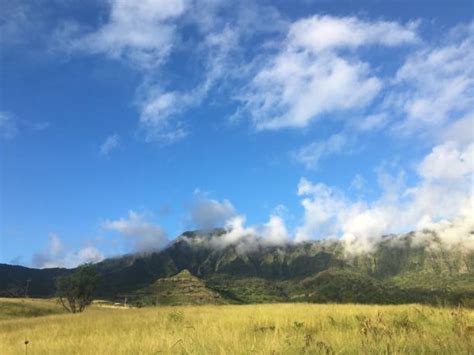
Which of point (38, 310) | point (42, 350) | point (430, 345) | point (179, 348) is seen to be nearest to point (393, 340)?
point (430, 345)

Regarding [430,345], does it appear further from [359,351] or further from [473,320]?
[473,320]

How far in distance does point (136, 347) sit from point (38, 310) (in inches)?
2632

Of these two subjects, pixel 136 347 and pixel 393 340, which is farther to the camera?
pixel 136 347

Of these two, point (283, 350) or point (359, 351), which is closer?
point (359, 351)

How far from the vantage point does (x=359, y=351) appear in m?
5.91

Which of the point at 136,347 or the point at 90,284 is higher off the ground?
the point at 90,284

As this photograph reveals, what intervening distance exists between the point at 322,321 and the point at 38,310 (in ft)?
211

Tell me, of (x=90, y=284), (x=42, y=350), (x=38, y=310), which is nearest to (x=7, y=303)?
(x=38, y=310)

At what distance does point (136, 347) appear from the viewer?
8.18 metres

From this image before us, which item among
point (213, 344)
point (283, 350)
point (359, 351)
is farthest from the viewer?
point (213, 344)

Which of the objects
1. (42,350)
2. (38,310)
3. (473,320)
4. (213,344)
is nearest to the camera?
(213,344)

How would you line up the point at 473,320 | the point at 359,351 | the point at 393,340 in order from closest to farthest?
the point at 359,351 < the point at 393,340 < the point at 473,320

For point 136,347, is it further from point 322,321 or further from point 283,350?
point 322,321

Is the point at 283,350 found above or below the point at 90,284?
below
